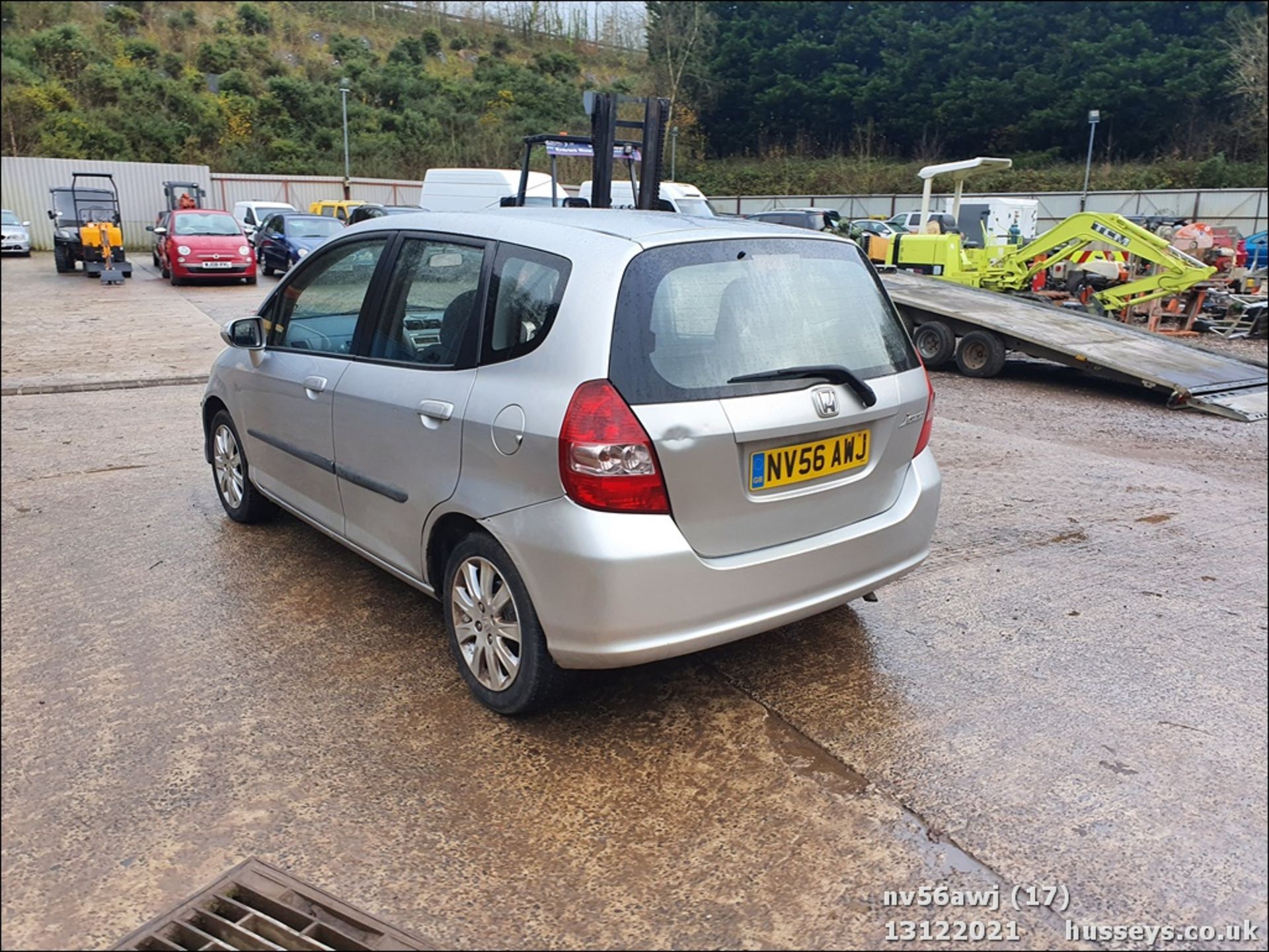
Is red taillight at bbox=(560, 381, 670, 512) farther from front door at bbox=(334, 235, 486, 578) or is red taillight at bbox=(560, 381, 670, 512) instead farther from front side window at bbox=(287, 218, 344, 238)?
front side window at bbox=(287, 218, 344, 238)

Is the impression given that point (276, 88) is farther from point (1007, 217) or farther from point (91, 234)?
point (1007, 217)

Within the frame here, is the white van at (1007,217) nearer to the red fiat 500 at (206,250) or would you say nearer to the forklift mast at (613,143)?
the red fiat 500 at (206,250)

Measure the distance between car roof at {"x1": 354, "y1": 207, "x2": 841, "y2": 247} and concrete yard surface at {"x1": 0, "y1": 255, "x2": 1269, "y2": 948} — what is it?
1.58 metres

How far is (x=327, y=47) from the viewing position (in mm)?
52844

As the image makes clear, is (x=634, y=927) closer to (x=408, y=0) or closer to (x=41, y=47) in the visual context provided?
(x=41, y=47)

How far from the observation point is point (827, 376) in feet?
10.0

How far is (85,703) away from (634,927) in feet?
6.77

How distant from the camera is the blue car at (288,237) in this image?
20109 mm

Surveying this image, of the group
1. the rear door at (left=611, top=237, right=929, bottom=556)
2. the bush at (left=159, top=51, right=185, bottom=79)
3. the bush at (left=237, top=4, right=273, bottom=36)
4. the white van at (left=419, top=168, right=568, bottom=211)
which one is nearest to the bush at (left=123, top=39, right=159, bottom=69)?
the bush at (left=159, top=51, right=185, bottom=79)

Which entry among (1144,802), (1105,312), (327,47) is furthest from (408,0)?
(1144,802)

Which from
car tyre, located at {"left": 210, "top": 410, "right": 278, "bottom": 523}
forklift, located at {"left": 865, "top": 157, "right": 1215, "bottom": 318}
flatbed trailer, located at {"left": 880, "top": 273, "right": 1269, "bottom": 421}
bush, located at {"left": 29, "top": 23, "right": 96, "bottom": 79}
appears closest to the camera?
car tyre, located at {"left": 210, "top": 410, "right": 278, "bottom": 523}

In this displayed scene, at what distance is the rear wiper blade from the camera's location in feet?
9.61

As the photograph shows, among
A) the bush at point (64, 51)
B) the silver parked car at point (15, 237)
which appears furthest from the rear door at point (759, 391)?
the bush at point (64, 51)

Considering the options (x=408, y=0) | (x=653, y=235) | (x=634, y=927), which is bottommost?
(x=634, y=927)
